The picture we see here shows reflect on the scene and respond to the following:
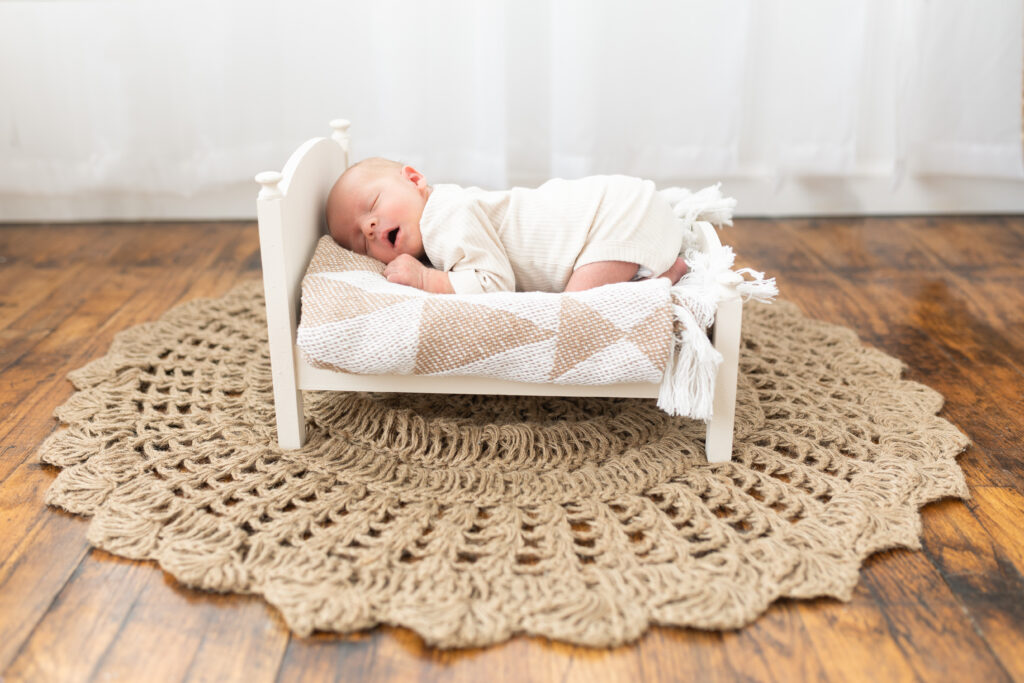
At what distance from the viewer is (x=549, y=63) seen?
215 cm

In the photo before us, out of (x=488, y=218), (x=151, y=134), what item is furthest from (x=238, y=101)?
(x=488, y=218)

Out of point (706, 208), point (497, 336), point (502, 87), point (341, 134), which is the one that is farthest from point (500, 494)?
point (502, 87)

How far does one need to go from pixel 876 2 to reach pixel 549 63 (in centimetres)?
75

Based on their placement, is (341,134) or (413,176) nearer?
(413,176)

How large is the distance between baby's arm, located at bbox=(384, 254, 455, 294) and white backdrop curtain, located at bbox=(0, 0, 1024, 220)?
89 centimetres

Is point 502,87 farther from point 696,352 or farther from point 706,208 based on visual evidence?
point 696,352

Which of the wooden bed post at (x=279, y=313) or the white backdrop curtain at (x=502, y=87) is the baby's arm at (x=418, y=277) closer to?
the wooden bed post at (x=279, y=313)

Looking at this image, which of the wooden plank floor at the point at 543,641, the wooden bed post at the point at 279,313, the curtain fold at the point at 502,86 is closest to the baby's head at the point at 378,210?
the wooden bed post at the point at 279,313

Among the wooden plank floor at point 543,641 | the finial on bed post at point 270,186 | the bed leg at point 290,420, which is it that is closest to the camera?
the wooden plank floor at point 543,641

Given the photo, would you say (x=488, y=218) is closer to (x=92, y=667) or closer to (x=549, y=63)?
(x=92, y=667)

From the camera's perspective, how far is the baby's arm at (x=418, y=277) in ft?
4.23

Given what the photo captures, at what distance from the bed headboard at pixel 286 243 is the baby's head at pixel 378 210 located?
0.04 meters

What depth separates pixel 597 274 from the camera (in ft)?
4.26

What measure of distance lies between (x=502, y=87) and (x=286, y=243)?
41.5 inches
